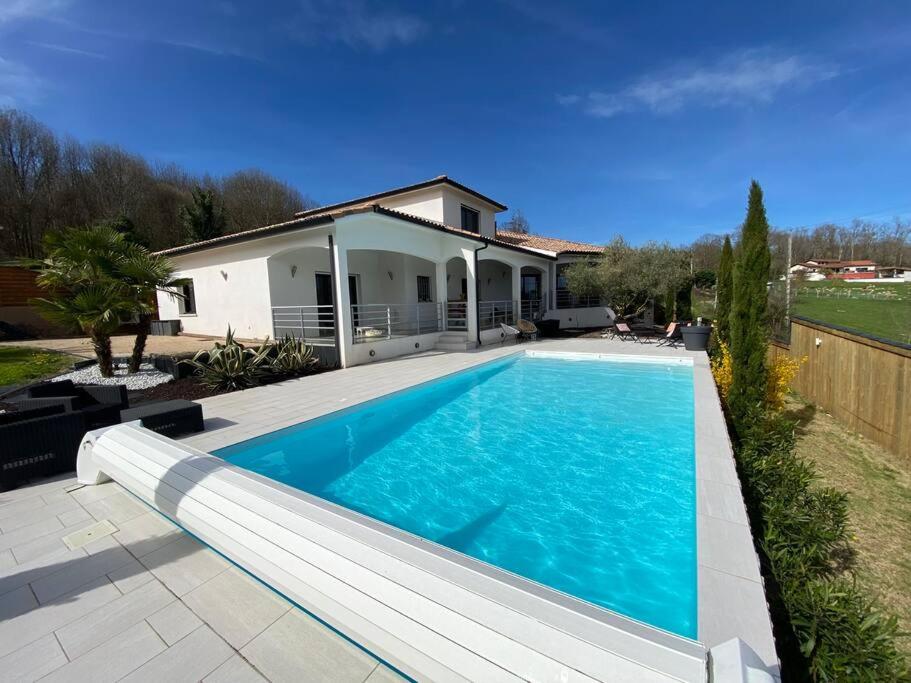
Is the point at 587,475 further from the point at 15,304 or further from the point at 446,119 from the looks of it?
the point at 15,304

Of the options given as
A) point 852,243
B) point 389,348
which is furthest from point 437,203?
point 852,243

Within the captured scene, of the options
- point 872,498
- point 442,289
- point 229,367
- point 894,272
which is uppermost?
point 894,272

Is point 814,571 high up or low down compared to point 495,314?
down

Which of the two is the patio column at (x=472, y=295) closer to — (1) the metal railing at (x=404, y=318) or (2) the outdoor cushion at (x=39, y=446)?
(1) the metal railing at (x=404, y=318)

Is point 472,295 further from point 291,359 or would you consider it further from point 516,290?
point 291,359

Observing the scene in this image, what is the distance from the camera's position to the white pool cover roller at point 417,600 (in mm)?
1453

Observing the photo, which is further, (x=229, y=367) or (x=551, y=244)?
(x=551, y=244)

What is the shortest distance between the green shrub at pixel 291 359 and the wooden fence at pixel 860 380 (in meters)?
11.5

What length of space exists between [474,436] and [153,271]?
8.58 meters

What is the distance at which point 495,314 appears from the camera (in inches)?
756

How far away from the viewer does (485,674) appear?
156cm

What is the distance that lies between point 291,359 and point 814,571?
33.7ft

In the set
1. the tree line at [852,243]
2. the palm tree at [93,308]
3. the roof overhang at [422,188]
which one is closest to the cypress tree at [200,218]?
the roof overhang at [422,188]

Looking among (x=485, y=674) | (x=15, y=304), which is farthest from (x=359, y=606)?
(x=15, y=304)
